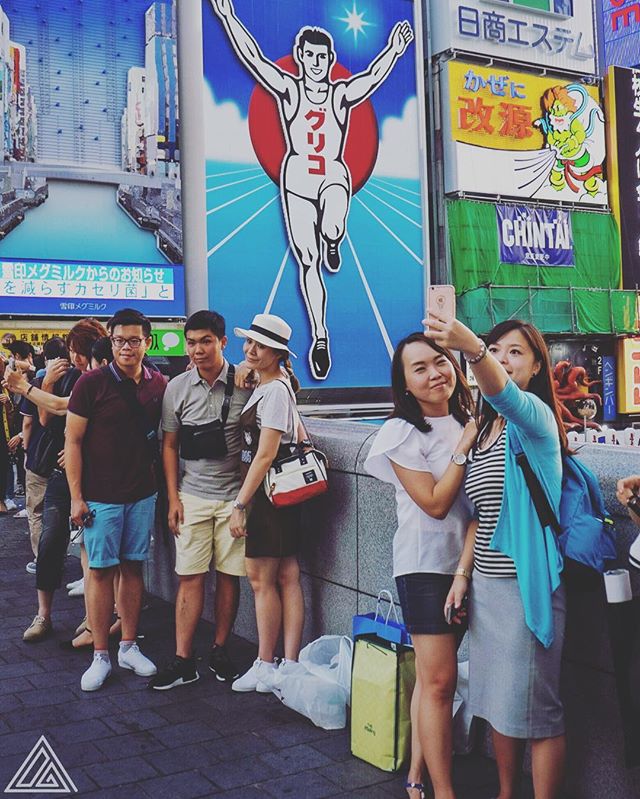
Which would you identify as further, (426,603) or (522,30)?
(522,30)

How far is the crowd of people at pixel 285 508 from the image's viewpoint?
3.07 m

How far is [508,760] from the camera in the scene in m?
3.24

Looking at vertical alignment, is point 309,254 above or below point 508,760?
above

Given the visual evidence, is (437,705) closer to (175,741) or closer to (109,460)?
(175,741)

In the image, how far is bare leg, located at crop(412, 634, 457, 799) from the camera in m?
3.30

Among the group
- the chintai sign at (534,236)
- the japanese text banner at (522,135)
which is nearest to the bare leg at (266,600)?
the japanese text banner at (522,135)

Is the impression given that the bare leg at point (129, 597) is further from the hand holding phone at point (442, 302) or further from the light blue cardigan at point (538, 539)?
the hand holding phone at point (442, 302)

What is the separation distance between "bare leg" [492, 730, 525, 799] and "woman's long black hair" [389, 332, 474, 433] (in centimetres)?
113

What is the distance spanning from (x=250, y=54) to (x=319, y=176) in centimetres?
363

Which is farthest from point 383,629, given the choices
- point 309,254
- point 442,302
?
point 309,254

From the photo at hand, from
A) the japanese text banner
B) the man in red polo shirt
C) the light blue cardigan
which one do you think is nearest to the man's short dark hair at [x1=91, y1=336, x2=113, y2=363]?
the man in red polo shirt

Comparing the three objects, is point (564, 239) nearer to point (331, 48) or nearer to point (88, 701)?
point (331, 48)

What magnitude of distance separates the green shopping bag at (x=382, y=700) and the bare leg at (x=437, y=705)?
37cm

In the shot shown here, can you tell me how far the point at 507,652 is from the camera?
122 inches
